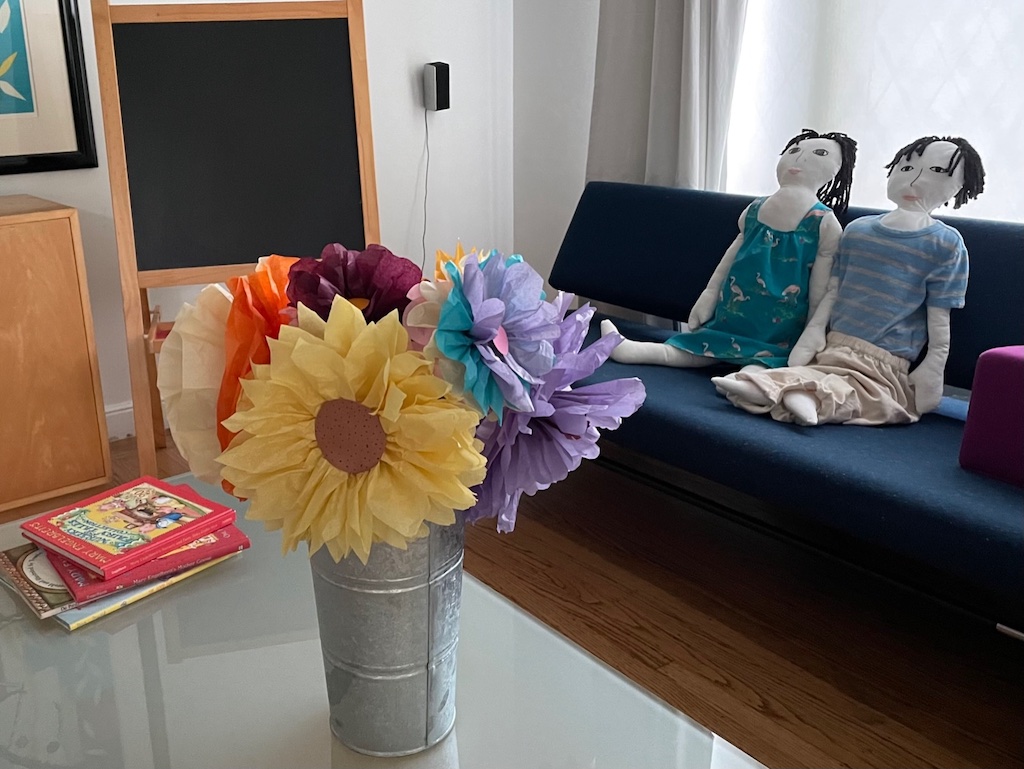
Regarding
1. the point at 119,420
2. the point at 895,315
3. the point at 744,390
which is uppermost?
the point at 895,315

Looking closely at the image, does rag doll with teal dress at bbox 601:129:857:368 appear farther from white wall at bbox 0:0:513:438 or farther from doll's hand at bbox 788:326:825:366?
white wall at bbox 0:0:513:438

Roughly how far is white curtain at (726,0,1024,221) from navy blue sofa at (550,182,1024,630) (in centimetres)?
31

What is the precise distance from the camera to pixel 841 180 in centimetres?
241

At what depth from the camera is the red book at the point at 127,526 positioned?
141cm

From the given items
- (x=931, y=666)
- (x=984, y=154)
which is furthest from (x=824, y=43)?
(x=931, y=666)

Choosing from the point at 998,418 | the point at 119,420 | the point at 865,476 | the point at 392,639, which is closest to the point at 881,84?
the point at 998,418

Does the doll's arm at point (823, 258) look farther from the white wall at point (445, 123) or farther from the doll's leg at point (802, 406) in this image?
the white wall at point (445, 123)

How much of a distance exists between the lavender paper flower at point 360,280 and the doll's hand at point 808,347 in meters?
1.55

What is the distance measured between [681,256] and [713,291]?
230 millimetres

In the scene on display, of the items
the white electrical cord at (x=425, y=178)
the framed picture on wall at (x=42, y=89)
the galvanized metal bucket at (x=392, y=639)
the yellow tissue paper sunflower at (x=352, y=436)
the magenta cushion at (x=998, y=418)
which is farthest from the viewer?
the white electrical cord at (x=425, y=178)

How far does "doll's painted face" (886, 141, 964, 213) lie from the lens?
217cm

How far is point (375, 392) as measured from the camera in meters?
0.81

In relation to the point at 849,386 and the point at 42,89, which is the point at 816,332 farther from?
the point at 42,89

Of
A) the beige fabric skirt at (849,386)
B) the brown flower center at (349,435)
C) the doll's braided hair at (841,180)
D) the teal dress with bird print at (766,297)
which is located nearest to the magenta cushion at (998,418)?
the beige fabric skirt at (849,386)
